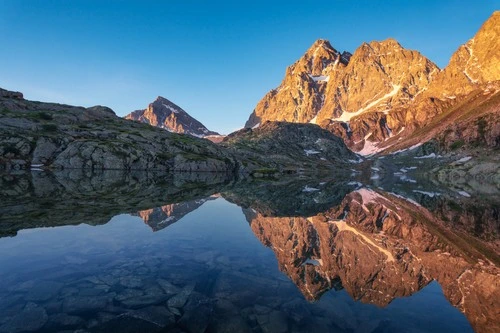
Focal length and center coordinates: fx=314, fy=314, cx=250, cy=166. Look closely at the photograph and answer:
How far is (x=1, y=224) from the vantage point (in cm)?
2928

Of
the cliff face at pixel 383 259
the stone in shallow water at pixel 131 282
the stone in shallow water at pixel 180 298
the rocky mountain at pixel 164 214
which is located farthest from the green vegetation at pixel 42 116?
the stone in shallow water at pixel 180 298

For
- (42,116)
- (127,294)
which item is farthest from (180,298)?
(42,116)

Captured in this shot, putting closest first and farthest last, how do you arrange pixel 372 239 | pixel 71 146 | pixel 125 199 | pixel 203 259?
pixel 203 259, pixel 372 239, pixel 125 199, pixel 71 146

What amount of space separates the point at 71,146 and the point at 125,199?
4014 inches

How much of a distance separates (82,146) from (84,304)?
449 ft

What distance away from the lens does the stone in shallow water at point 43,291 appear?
15.4 m

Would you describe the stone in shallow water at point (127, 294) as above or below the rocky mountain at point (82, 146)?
below

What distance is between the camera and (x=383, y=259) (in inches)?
936

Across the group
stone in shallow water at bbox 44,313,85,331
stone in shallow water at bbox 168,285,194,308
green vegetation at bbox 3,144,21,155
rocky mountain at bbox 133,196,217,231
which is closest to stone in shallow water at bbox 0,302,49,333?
stone in shallow water at bbox 44,313,85,331

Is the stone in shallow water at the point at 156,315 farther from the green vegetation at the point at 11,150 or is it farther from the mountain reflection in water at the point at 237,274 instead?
the green vegetation at the point at 11,150

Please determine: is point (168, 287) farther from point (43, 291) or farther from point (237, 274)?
point (43, 291)

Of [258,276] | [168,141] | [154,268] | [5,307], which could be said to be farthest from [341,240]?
[168,141]

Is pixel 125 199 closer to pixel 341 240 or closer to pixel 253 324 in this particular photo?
pixel 341 240

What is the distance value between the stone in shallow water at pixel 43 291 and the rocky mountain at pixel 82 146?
404ft
